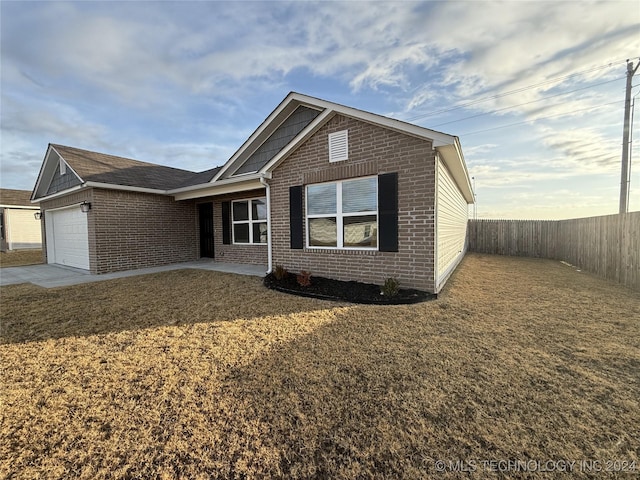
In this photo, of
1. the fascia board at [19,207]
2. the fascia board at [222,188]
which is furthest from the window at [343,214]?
the fascia board at [19,207]

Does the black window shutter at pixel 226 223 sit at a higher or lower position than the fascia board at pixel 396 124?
lower

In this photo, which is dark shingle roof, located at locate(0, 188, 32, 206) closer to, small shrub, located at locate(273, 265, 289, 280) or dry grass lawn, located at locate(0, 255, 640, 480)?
dry grass lawn, located at locate(0, 255, 640, 480)

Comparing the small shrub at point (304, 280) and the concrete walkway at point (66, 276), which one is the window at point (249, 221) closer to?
the concrete walkway at point (66, 276)

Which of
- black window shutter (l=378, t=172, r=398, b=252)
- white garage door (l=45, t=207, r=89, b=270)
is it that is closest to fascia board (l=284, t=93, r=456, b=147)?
black window shutter (l=378, t=172, r=398, b=252)

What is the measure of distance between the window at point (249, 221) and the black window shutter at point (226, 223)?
23 centimetres

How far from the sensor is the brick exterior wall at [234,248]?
400 inches

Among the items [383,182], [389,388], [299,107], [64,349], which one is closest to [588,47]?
[383,182]

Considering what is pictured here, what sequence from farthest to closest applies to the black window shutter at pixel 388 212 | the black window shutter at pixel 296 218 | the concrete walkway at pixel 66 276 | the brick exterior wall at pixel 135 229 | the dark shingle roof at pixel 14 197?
the dark shingle roof at pixel 14 197 < the brick exterior wall at pixel 135 229 < the concrete walkway at pixel 66 276 < the black window shutter at pixel 296 218 < the black window shutter at pixel 388 212

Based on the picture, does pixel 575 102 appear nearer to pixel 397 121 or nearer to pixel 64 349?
pixel 397 121

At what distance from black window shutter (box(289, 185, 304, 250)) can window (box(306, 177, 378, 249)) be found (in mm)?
220

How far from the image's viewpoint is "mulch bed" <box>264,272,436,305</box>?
17.7 ft

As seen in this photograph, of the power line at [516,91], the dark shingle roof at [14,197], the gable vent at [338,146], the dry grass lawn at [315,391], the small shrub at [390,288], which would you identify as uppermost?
the power line at [516,91]

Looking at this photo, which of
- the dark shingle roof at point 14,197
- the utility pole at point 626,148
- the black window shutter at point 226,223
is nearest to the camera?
the black window shutter at point 226,223

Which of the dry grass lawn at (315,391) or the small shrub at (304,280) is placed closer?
the dry grass lawn at (315,391)
